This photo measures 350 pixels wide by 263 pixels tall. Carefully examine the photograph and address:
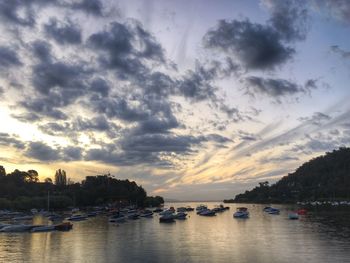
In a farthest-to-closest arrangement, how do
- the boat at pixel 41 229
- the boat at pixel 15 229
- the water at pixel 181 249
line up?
the boat at pixel 15 229 < the boat at pixel 41 229 < the water at pixel 181 249

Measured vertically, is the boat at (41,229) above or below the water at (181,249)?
above

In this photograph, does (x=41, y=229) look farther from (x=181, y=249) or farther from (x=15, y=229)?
(x=181, y=249)

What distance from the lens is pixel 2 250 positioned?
7125cm

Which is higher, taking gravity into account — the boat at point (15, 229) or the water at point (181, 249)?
the boat at point (15, 229)

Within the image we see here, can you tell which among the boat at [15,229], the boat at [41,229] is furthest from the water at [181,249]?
the boat at [15,229]

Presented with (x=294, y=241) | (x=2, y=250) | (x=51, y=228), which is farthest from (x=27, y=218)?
(x=294, y=241)

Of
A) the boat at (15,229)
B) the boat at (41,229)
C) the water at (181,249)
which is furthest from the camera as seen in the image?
the boat at (15,229)

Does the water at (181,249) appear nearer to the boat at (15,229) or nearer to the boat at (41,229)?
the boat at (41,229)

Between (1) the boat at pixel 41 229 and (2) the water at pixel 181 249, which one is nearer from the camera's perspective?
(2) the water at pixel 181 249

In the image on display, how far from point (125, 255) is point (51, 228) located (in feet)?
169

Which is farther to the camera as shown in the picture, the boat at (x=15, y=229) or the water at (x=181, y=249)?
the boat at (x=15, y=229)

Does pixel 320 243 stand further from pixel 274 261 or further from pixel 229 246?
pixel 274 261

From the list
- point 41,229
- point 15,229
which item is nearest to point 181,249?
point 41,229

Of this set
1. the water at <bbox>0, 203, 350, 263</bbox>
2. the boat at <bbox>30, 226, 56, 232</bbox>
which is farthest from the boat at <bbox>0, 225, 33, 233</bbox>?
the water at <bbox>0, 203, 350, 263</bbox>
